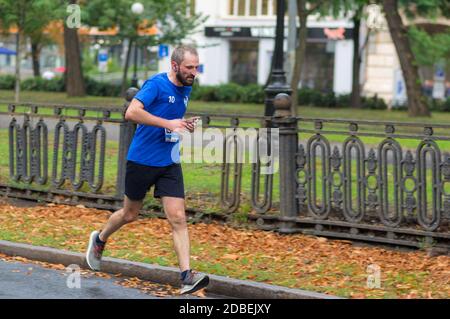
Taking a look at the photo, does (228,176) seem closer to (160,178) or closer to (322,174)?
(322,174)

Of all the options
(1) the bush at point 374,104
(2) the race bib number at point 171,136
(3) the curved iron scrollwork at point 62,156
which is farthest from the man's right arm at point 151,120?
(1) the bush at point 374,104

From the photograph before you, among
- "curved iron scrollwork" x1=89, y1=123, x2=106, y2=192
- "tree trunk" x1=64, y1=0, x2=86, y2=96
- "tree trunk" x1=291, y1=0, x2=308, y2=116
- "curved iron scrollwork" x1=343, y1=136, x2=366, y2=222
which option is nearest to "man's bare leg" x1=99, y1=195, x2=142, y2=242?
"curved iron scrollwork" x1=343, y1=136, x2=366, y2=222

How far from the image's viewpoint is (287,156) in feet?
32.2

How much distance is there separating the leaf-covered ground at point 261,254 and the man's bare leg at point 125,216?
469 mm

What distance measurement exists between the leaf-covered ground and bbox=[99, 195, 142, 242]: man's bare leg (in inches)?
18.5

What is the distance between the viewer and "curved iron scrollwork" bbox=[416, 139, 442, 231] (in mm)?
8914

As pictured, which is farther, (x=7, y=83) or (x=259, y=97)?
(x=7, y=83)

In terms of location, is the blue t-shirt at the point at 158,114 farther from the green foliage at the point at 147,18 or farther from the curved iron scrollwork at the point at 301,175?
the green foliage at the point at 147,18

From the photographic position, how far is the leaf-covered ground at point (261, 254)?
766cm

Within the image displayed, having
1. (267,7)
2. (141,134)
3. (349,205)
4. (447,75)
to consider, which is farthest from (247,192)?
(267,7)

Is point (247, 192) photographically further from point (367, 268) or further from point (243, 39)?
point (243, 39)

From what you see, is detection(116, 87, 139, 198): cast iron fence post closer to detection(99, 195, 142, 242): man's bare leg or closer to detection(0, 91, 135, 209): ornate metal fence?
detection(0, 91, 135, 209): ornate metal fence

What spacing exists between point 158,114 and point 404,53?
2490 centimetres

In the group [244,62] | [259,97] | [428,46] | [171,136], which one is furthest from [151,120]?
[244,62]
